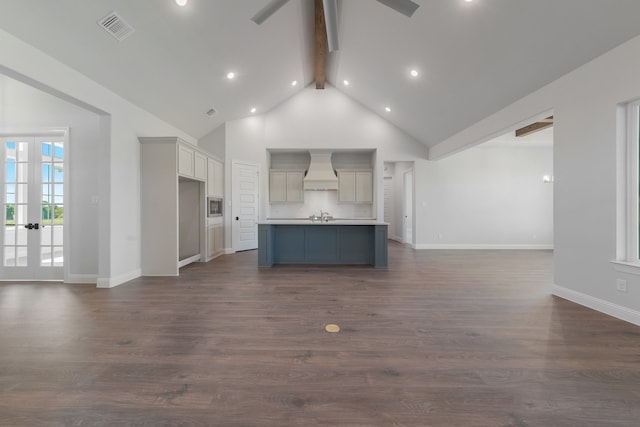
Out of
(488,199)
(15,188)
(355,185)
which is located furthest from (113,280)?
(488,199)

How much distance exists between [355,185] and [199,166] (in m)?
4.32

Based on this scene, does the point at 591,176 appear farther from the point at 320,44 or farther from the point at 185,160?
the point at 185,160

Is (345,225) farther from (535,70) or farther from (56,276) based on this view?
(56,276)

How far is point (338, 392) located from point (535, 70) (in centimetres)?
430

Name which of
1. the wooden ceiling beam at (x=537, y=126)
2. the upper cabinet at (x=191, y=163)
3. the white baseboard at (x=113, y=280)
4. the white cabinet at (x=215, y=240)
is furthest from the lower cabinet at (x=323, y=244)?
the wooden ceiling beam at (x=537, y=126)

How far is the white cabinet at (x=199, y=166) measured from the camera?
544 cm

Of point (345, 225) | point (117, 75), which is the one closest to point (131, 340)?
point (117, 75)

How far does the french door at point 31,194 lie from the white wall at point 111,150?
0.80 metres

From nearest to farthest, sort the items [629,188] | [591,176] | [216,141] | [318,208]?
1. [629,188]
2. [591,176]
3. [216,141]
4. [318,208]

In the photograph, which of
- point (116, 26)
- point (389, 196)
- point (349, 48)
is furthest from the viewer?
point (389, 196)

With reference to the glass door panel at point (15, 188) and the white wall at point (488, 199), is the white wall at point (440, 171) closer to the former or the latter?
the white wall at point (488, 199)

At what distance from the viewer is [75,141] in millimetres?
4129

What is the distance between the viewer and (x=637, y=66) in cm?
261

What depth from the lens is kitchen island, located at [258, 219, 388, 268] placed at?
18.2 ft
